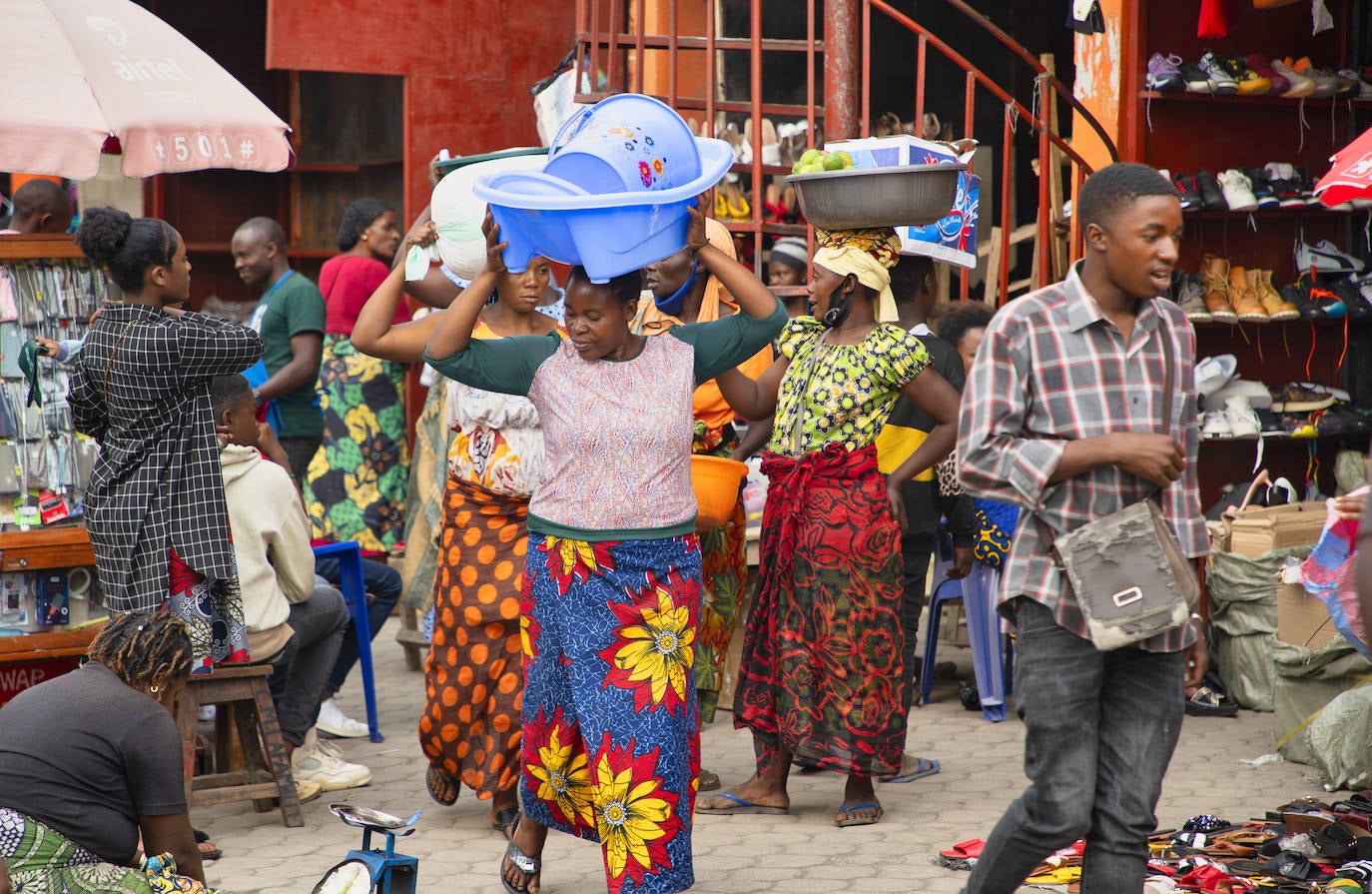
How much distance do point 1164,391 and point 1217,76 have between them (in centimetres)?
457

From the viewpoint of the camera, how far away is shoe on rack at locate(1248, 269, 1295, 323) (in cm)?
742

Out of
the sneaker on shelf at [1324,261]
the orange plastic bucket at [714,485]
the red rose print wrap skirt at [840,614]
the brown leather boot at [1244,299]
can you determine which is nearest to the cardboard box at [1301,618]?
the brown leather boot at [1244,299]

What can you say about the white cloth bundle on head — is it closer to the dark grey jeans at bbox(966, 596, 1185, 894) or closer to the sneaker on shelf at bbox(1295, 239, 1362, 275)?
the dark grey jeans at bbox(966, 596, 1185, 894)

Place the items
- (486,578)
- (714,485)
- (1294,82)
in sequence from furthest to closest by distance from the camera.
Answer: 1. (1294,82)
2. (486,578)
3. (714,485)

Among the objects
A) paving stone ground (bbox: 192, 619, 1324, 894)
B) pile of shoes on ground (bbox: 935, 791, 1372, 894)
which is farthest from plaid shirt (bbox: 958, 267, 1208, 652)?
paving stone ground (bbox: 192, 619, 1324, 894)

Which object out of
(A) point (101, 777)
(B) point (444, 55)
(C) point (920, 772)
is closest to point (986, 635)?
(C) point (920, 772)

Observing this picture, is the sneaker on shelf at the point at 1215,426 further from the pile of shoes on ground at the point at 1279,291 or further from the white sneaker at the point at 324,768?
the white sneaker at the point at 324,768

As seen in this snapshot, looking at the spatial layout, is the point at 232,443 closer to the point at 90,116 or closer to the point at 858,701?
the point at 90,116

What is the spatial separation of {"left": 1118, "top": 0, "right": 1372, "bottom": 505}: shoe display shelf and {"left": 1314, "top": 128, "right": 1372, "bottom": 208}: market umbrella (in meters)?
2.16

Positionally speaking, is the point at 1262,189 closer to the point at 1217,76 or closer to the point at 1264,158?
the point at 1264,158

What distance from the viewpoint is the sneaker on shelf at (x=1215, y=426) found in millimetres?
7301

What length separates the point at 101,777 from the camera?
3594 mm

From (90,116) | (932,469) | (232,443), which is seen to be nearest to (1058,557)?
(932,469)

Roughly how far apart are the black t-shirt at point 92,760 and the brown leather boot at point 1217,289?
539 cm
